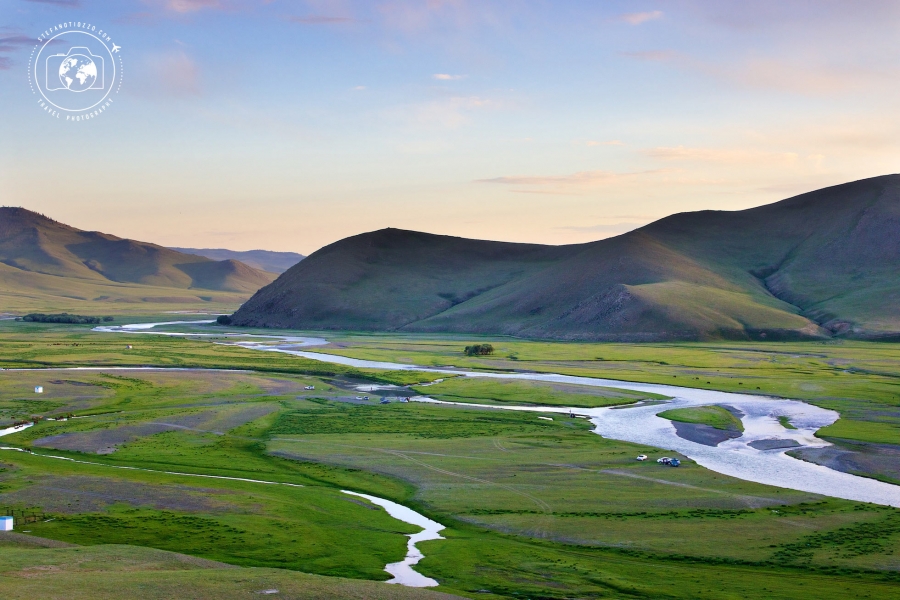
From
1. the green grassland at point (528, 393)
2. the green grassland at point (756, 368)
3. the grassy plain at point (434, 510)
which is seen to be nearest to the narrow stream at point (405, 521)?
the grassy plain at point (434, 510)

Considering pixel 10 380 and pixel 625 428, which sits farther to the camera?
pixel 10 380

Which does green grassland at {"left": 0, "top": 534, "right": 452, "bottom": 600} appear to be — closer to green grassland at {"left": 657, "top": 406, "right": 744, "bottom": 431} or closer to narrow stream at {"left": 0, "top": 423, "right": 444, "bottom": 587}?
narrow stream at {"left": 0, "top": 423, "right": 444, "bottom": 587}

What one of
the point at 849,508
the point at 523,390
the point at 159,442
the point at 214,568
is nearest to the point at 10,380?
the point at 159,442

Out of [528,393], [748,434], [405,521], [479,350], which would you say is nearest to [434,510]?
[405,521]

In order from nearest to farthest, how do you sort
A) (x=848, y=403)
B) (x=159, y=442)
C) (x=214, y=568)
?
(x=214, y=568), (x=159, y=442), (x=848, y=403)

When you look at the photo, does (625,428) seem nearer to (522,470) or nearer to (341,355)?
(522,470)

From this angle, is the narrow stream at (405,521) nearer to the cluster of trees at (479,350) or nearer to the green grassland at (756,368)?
the green grassland at (756,368)
